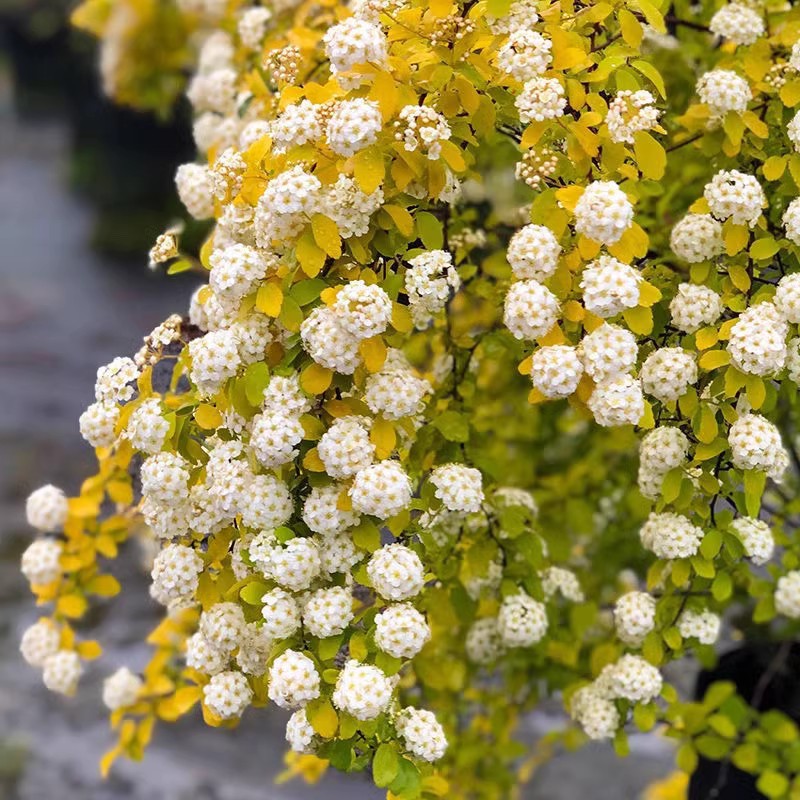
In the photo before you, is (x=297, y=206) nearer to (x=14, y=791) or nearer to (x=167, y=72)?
(x=167, y=72)

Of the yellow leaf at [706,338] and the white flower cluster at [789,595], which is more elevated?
the yellow leaf at [706,338]

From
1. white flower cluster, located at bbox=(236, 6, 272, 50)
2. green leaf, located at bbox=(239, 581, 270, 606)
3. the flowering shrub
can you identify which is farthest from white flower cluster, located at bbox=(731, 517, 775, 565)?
white flower cluster, located at bbox=(236, 6, 272, 50)

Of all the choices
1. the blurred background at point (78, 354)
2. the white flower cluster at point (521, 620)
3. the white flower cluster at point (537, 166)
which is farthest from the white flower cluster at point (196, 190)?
the white flower cluster at point (521, 620)

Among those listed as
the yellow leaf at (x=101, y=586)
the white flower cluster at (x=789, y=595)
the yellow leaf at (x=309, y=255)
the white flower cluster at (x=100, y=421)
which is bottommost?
the yellow leaf at (x=101, y=586)

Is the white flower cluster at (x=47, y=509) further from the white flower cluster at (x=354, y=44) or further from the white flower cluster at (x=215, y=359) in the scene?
the white flower cluster at (x=354, y=44)

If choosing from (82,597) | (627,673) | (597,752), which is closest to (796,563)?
(627,673)

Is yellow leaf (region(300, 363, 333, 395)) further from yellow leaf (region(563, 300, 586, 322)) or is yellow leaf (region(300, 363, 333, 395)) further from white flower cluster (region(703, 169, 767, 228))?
white flower cluster (region(703, 169, 767, 228))
